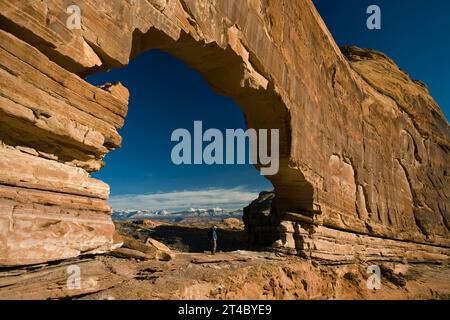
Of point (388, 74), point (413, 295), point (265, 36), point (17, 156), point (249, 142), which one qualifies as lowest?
point (413, 295)

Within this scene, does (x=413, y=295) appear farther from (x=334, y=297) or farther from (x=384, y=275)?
(x=334, y=297)

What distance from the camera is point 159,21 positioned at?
14.0 feet

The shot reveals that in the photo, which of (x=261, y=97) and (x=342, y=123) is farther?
(x=342, y=123)

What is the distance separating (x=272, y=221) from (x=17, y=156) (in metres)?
7.42

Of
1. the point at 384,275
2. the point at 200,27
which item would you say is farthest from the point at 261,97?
the point at 384,275

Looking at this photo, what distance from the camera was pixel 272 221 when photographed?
9219 millimetres

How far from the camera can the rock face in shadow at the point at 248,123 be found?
111 inches

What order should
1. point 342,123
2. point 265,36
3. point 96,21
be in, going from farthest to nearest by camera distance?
point 342,123 → point 265,36 → point 96,21

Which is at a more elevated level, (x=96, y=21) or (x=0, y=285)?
(x=96, y=21)

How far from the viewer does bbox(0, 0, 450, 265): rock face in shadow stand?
282 cm

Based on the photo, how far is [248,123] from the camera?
26.4ft

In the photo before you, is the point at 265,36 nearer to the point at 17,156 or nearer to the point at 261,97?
the point at 261,97

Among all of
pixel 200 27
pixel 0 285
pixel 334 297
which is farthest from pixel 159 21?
pixel 334 297

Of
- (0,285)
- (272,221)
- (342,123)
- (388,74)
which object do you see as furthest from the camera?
(388,74)
